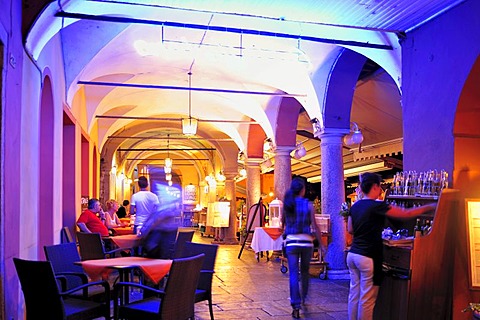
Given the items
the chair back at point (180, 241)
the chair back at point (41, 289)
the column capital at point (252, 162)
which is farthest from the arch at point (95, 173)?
the chair back at point (41, 289)

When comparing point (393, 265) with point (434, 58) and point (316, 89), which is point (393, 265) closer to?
point (434, 58)

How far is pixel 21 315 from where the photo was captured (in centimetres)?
497

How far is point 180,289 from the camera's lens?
3857 millimetres

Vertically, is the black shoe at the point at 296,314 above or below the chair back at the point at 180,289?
below

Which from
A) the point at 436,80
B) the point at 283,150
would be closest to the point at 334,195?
the point at 283,150

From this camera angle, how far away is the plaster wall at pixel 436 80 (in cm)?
480

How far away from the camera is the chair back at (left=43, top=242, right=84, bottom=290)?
4750 millimetres

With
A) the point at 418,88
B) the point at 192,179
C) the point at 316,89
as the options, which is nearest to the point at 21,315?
the point at 418,88

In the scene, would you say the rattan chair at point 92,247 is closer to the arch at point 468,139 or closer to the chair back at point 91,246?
Result: the chair back at point 91,246

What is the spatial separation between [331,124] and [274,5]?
13.0 ft

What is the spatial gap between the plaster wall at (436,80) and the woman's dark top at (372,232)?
1.00 m

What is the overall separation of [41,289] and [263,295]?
393 cm

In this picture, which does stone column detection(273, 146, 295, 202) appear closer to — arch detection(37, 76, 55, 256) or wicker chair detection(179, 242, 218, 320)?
arch detection(37, 76, 55, 256)

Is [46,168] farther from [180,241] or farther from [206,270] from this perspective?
[206,270]
